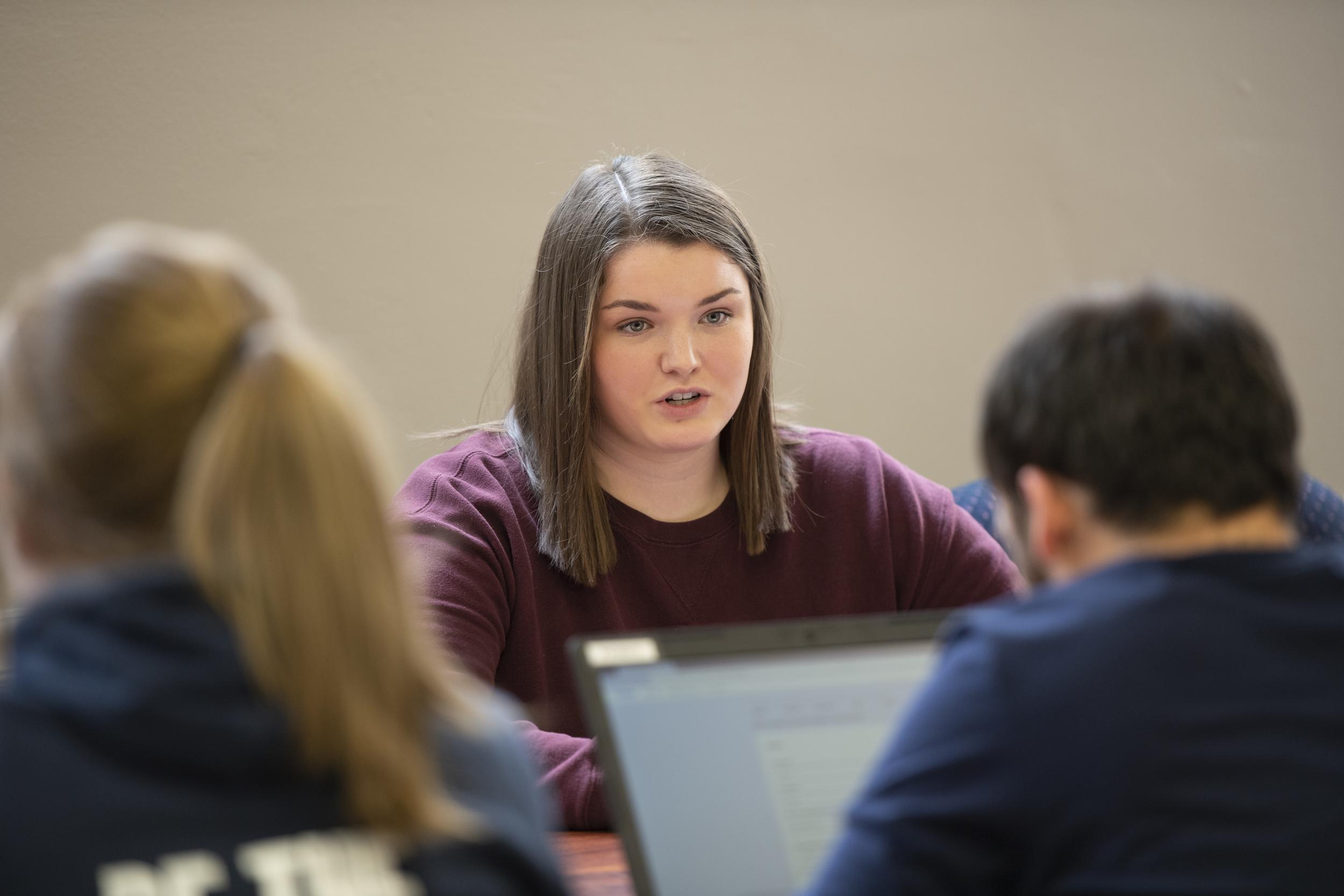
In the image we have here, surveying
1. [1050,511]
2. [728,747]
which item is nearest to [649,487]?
[728,747]

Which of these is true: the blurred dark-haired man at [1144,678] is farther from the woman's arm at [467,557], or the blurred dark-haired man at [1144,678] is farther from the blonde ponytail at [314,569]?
the woman's arm at [467,557]

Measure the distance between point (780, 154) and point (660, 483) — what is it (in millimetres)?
1027

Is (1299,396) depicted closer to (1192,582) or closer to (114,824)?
(1192,582)

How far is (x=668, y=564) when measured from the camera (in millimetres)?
1848

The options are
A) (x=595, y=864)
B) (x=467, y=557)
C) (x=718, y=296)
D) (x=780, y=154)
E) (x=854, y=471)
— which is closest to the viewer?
(x=595, y=864)

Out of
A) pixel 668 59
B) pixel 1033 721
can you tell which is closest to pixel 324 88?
pixel 668 59

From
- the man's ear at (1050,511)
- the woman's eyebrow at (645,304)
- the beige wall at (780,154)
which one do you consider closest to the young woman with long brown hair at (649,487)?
the woman's eyebrow at (645,304)

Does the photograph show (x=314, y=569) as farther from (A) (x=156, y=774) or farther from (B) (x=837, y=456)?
(B) (x=837, y=456)

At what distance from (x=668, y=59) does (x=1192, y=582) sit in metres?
1.97

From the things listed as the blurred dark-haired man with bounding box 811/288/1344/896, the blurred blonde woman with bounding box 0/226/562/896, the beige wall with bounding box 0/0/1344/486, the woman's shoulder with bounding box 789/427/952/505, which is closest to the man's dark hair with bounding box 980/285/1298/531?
the blurred dark-haired man with bounding box 811/288/1344/896

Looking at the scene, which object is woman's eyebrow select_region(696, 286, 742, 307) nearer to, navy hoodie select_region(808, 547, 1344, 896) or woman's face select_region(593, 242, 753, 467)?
woman's face select_region(593, 242, 753, 467)

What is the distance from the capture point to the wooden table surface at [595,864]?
3.89ft

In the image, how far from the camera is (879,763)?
2.96 feet

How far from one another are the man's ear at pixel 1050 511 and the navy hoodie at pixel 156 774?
44cm
